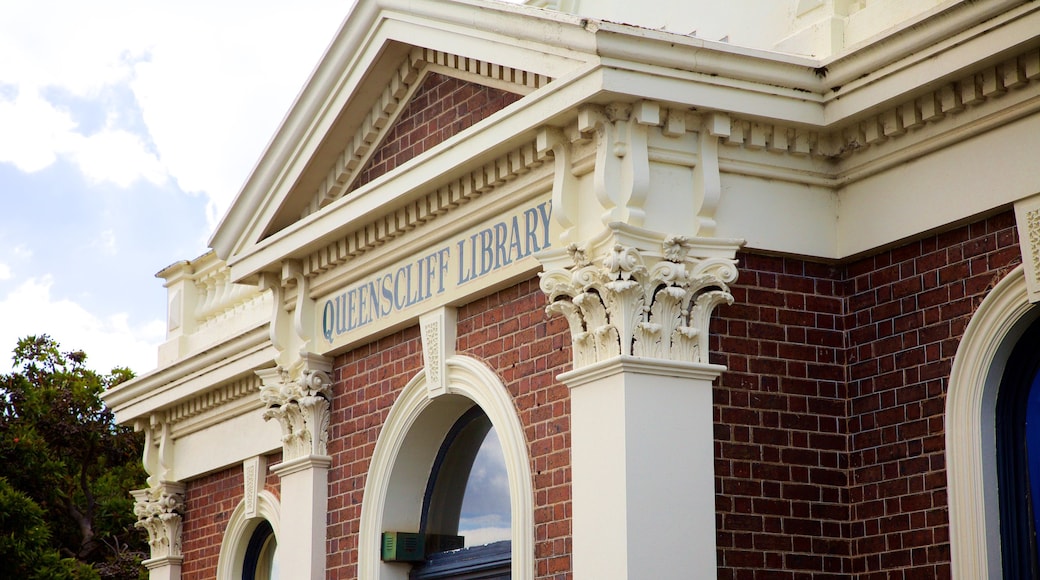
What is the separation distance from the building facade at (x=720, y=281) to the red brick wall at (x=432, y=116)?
3 centimetres

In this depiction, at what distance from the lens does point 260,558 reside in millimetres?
15367

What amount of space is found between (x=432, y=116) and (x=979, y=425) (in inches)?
174

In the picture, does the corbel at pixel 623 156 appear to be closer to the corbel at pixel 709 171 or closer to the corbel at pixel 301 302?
the corbel at pixel 709 171

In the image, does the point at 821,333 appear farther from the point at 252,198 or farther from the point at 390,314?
the point at 252,198

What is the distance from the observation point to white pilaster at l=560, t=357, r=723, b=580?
852 centimetres

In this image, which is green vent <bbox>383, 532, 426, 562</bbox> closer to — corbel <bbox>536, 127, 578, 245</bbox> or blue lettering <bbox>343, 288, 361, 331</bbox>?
blue lettering <bbox>343, 288, 361, 331</bbox>

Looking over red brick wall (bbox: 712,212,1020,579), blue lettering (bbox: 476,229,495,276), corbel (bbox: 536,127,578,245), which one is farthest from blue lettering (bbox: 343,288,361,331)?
red brick wall (bbox: 712,212,1020,579)

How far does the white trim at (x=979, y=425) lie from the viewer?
27.7 ft

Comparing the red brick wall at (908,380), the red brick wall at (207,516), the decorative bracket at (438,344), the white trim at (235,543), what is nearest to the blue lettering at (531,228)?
the decorative bracket at (438,344)

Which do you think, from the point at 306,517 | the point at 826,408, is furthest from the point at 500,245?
the point at 306,517

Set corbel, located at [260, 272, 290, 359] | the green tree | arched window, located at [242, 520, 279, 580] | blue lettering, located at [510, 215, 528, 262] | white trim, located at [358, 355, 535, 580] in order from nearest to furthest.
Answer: blue lettering, located at [510, 215, 528, 262] → white trim, located at [358, 355, 535, 580] → corbel, located at [260, 272, 290, 359] → arched window, located at [242, 520, 279, 580] → the green tree

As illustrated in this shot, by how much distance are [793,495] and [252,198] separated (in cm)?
511

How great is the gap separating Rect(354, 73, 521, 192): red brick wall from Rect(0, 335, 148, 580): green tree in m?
15.7

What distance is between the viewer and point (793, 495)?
9133 mm
